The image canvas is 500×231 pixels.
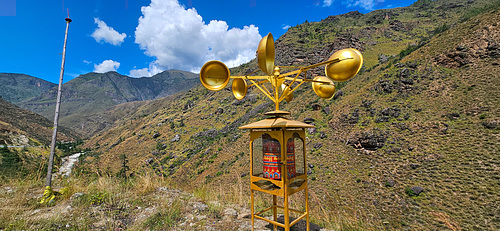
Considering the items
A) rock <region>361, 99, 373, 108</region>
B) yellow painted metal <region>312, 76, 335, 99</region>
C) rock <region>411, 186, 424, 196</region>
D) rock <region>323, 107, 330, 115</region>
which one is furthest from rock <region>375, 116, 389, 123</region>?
yellow painted metal <region>312, 76, 335, 99</region>

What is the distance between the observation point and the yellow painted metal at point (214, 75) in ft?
11.9

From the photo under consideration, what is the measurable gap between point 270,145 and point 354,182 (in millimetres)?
21303

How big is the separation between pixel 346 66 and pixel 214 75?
241 cm

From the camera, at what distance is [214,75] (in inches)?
146

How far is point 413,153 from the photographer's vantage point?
20812 millimetres

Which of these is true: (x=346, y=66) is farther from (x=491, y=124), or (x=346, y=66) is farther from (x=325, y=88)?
(x=491, y=124)

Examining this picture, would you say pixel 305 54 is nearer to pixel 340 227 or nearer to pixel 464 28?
pixel 464 28

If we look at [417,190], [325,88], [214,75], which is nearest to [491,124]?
[417,190]

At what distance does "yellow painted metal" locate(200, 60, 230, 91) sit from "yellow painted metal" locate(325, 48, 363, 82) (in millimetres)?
1975

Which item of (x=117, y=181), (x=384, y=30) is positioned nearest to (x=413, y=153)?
(x=117, y=181)

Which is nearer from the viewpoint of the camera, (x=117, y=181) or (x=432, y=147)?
(x=117, y=181)

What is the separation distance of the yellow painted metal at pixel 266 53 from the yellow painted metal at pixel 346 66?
4.37ft

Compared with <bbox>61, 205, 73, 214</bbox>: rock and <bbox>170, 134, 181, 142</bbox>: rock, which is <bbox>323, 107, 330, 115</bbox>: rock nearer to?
<bbox>170, 134, 181, 142</bbox>: rock

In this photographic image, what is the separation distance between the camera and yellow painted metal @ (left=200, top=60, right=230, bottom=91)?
363 centimetres
